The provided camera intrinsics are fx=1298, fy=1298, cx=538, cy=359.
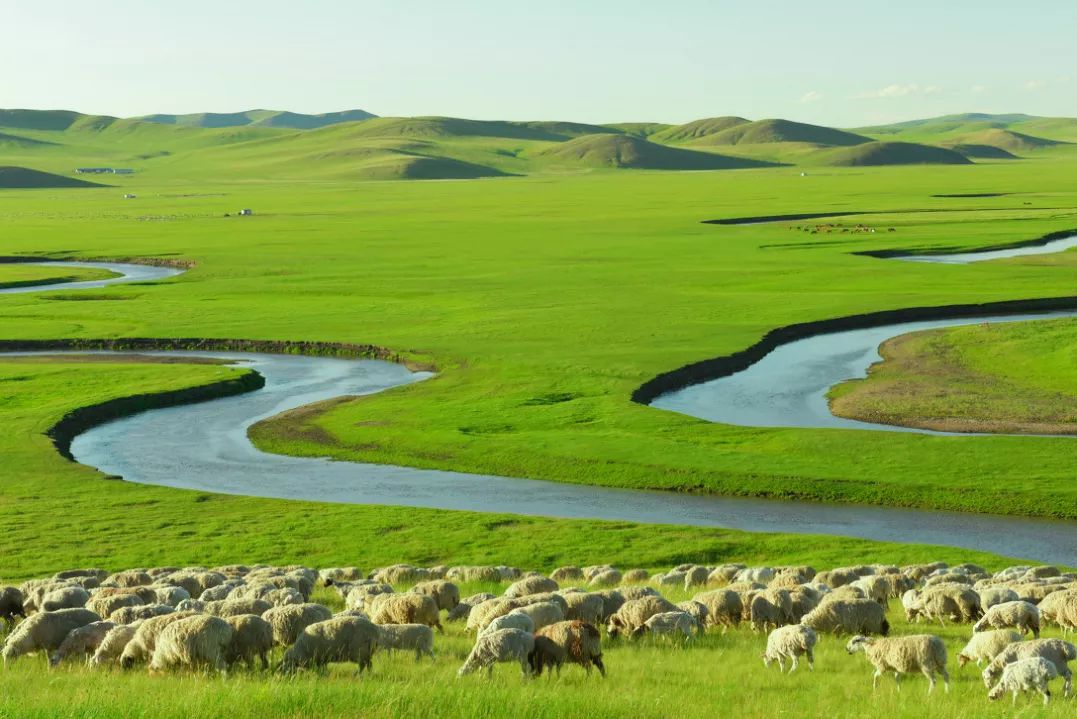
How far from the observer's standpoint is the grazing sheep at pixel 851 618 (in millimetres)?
18969

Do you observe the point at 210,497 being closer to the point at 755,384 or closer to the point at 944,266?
the point at 755,384

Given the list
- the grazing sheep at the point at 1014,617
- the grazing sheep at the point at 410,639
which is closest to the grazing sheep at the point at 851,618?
the grazing sheep at the point at 1014,617

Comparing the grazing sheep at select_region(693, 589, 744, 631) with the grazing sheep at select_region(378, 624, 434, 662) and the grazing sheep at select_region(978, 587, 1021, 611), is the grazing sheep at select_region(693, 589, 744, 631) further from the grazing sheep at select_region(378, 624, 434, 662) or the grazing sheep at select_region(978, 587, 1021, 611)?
the grazing sheep at select_region(378, 624, 434, 662)

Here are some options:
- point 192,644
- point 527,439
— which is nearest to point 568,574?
point 192,644

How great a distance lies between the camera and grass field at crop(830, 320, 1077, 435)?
48.6 metres

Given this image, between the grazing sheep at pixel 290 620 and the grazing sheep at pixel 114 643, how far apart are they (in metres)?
1.77

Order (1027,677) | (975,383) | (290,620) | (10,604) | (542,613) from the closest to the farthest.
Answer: (1027,677) → (290,620) → (542,613) → (10,604) → (975,383)

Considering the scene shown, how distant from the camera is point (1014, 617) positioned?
18.5 metres

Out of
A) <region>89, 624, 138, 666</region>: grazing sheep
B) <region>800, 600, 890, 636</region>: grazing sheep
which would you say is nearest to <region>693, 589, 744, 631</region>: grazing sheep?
<region>800, 600, 890, 636</region>: grazing sheep

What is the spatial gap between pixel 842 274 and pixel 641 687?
80.9m

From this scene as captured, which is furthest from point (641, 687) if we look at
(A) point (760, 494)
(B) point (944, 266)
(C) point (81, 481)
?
(B) point (944, 266)

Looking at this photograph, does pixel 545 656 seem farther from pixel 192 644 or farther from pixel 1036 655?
pixel 1036 655

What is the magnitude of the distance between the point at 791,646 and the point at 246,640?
7.02 meters

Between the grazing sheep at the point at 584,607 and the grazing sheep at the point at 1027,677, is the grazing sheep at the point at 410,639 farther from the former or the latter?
the grazing sheep at the point at 1027,677
